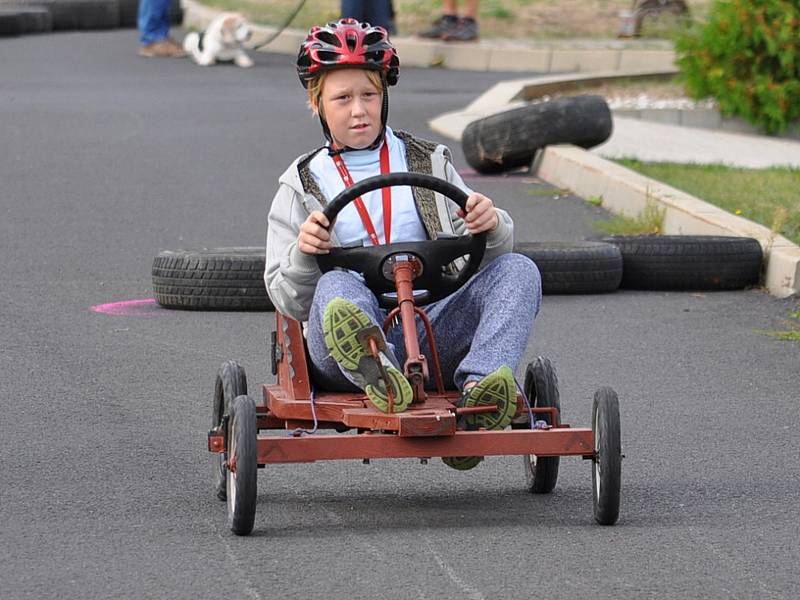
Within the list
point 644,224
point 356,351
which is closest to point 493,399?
point 356,351

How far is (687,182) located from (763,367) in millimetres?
4250

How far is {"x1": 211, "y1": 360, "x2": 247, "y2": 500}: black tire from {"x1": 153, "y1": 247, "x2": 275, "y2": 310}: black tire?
8.63ft

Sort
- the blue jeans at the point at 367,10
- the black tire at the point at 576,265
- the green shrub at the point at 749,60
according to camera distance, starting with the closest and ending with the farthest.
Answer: the black tire at the point at 576,265 < the green shrub at the point at 749,60 < the blue jeans at the point at 367,10

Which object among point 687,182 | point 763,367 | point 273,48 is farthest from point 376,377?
point 273,48

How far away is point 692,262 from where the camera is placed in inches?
330

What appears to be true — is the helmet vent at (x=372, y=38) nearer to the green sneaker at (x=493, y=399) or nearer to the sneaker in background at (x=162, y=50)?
the green sneaker at (x=493, y=399)

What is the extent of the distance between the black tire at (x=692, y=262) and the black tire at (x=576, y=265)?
0.44 ft

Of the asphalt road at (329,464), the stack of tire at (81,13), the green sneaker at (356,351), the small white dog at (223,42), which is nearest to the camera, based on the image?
the asphalt road at (329,464)

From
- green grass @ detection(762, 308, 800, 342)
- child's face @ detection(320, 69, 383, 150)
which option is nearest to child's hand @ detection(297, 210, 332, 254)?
child's face @ detection(320, 69, 383, 150)

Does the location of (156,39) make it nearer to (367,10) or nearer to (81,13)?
(367,10)

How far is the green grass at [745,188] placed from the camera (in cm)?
933

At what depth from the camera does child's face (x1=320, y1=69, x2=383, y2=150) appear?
4.98m

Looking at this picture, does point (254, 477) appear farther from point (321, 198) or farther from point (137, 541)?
point (321, 198)

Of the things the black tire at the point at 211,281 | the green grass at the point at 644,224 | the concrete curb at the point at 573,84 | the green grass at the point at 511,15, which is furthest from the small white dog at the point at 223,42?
the black tire at the point at 211,281
